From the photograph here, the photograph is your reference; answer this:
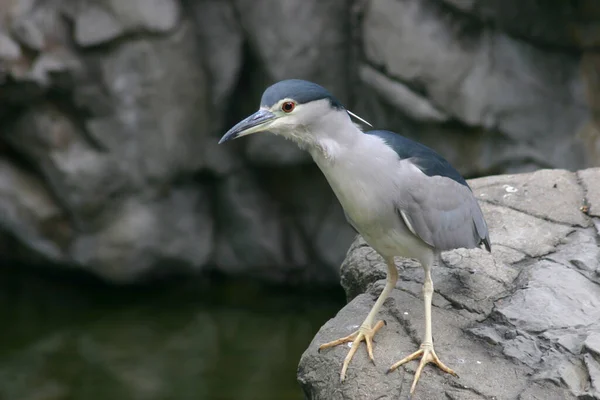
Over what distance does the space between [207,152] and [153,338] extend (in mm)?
1405

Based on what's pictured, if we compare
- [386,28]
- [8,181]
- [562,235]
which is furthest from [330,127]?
[8,181]

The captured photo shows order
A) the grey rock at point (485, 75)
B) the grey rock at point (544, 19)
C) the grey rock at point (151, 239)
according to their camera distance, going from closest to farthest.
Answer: the grey rock at point (544, 19) → the grey rock at point (485, 75) → the grey rock at point (151, 239)

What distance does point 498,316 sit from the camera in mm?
2521

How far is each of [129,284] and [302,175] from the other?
1584mm

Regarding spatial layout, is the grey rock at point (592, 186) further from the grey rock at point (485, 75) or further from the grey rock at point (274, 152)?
the grey rock at point (274, 152)

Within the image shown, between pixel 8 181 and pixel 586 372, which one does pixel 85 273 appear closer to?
pixel 8 181

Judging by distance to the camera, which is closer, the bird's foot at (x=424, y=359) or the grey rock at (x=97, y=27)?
the bird's foot at (x=424, y=359)

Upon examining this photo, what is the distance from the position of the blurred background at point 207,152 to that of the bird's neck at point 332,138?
2.87 m

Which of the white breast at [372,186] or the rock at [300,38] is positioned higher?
the white breast at [372,186]

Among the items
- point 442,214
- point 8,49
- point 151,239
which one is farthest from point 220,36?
point 442,214

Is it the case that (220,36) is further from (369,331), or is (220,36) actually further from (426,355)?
(426,355)

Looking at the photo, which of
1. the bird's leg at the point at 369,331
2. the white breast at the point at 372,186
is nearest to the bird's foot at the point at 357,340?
the bird's leg at the point at 369,331

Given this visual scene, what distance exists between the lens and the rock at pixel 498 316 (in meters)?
2.29

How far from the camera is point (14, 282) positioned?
6.19m
